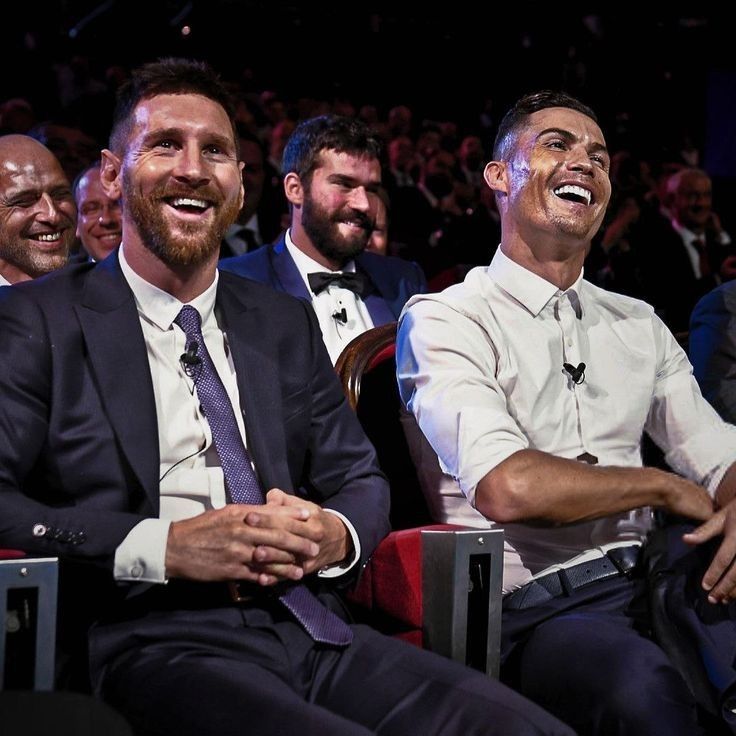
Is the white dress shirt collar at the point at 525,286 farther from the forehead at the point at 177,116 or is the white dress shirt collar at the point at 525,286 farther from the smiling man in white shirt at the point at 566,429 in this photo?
the forehead at the point at 177,116

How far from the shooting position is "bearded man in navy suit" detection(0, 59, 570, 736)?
1678 mm

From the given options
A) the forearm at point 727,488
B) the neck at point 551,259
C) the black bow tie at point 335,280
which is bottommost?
the forearm at point 727,488

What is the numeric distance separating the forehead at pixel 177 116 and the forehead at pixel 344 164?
2.23 metres

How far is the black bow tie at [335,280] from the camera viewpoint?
4.04 metres

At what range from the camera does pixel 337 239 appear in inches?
165

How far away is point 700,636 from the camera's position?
1.95 meters

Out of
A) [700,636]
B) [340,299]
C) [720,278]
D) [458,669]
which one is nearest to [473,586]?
[458,669]

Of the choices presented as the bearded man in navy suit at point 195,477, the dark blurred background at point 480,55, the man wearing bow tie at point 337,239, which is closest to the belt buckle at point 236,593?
the bearded man in navy suit at point 195,477

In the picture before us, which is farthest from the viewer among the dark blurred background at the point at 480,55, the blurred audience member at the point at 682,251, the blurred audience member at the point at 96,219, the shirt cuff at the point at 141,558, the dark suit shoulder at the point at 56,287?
the dark blurred background at the point at 480,55

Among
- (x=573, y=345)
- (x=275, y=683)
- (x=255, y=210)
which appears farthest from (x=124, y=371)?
(x=255, y=210)

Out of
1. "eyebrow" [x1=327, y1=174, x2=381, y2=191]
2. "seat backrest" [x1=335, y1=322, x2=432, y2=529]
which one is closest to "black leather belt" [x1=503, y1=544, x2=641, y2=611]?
"seat backrest" [x1=335, y1=322, x2=432, y2=529]

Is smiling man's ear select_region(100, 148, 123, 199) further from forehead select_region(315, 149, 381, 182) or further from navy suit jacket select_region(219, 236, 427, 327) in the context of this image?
forehead select_region(315, 149, 381, 182)

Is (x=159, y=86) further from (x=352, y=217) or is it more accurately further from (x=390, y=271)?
(x=390, y=271)

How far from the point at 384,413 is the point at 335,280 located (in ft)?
5.68
